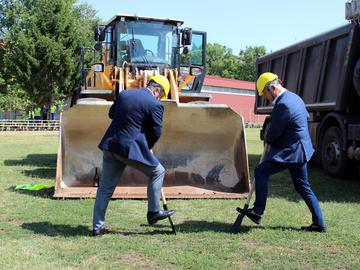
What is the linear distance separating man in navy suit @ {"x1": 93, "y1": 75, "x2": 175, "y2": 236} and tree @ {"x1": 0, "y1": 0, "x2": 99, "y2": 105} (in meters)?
28.0

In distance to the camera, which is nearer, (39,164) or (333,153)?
(333,153)

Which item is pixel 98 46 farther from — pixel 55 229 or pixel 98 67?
pixel 55 229

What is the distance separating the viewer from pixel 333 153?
9.63m

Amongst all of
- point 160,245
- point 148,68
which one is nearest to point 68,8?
point 148,68

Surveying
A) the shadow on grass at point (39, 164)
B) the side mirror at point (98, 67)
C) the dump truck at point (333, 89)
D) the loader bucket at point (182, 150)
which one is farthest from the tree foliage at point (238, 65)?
the loader bucket at point (182, 150)

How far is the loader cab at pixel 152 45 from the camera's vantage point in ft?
31.1

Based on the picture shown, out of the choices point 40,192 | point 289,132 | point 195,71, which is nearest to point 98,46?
point 195,71

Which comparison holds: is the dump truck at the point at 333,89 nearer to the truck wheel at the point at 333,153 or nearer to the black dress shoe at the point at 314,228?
the truck wheel at the point at 333,153

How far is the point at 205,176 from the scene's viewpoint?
7711 millimetres

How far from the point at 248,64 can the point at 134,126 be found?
75.9 meters

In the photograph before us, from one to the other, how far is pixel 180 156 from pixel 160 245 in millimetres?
2985

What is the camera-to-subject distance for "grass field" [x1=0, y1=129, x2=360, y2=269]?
175 inches

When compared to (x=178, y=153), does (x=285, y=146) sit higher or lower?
higher

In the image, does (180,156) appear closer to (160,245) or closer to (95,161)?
(95,161)
